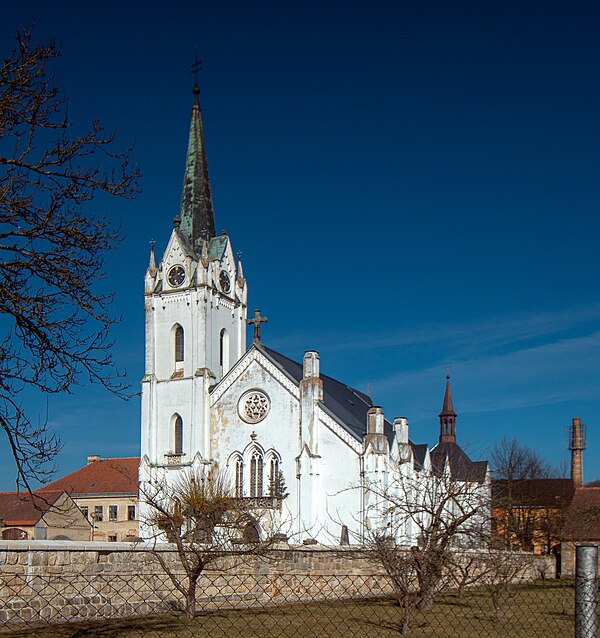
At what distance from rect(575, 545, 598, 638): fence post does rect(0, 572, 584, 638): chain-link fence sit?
6.02m

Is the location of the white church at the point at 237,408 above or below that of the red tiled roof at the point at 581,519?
above

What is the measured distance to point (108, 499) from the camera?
6550 cm

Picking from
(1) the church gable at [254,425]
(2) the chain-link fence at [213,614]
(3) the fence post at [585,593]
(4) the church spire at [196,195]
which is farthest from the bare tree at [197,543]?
(4) the church spire at [196,195]

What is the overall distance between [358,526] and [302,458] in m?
4.55

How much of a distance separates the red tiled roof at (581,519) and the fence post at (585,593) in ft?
116

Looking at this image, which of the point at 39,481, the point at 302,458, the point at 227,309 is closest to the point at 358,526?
the point at 302,458

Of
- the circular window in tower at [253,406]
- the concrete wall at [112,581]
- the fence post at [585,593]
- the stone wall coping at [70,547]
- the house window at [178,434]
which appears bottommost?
the concrete wall at [112,581]

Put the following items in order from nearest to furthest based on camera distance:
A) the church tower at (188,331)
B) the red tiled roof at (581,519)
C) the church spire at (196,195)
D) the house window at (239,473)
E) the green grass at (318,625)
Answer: the green grass at (318,625) < the red tiled roof at (581,519) < the house window at (239,473) < the church tower at (188,331) < the church spire at (196,195)

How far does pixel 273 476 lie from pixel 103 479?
27.7m

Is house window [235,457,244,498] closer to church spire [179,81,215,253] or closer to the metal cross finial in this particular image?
the metal cross finial

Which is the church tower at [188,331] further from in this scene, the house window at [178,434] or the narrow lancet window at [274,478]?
the narrow lancet window at [274,478]

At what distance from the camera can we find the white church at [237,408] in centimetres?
4288

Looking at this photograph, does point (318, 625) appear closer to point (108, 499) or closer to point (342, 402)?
point (342, 402)

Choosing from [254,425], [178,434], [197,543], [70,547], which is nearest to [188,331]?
[178,434]
